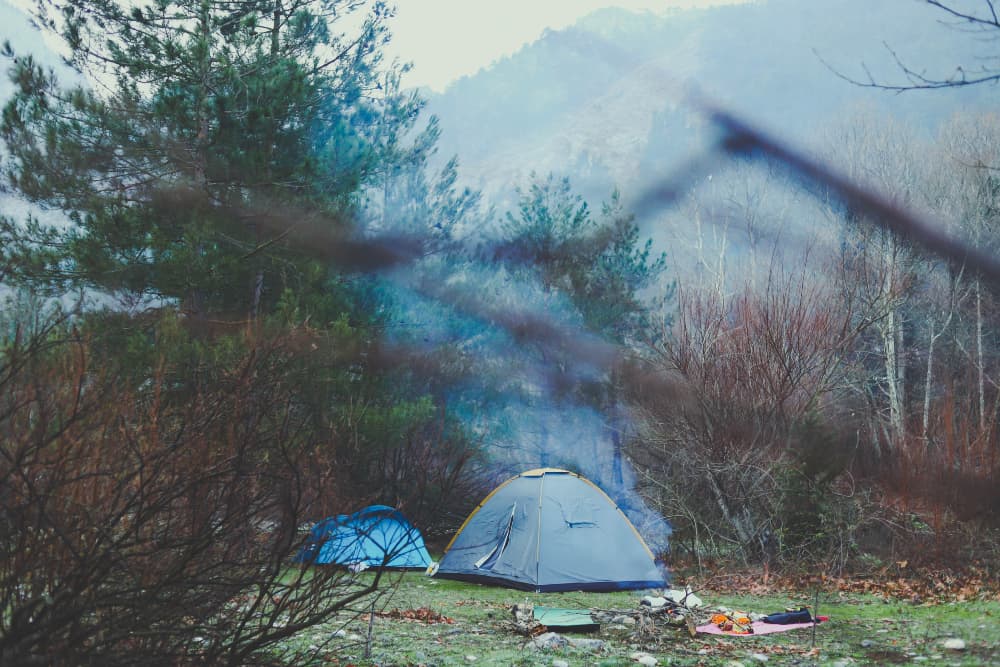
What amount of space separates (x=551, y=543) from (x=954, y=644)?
4613 mm

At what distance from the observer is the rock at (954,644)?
16.0 ft

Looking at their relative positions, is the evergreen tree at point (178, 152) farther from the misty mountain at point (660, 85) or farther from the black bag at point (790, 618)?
the misty mountain at point (660, 85)

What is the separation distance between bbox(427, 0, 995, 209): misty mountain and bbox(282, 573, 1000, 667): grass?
3378 centimetres

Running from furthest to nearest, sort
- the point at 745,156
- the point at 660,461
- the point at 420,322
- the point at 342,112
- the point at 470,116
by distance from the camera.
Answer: the point at 470,116 → the point at 745,156 → the point at 420,322 → the point at 342,112 → the point at 660,461

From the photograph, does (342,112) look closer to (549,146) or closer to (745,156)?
(745,156)

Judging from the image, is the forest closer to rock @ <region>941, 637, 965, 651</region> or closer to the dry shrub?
the dry shrub

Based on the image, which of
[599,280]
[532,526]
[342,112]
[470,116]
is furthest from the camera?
[470,116]

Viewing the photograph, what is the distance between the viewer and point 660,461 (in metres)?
12.6

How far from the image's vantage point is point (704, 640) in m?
5.80

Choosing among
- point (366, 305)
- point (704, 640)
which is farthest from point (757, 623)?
point (366, 305)

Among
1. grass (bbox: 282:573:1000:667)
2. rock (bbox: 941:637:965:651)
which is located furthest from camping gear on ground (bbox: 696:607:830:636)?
rock (bbox: 941:637:965:651)

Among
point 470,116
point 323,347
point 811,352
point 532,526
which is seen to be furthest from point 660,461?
point 470,116

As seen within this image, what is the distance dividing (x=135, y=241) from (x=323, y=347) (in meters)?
3.05

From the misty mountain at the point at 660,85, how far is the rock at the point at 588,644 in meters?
36.0
